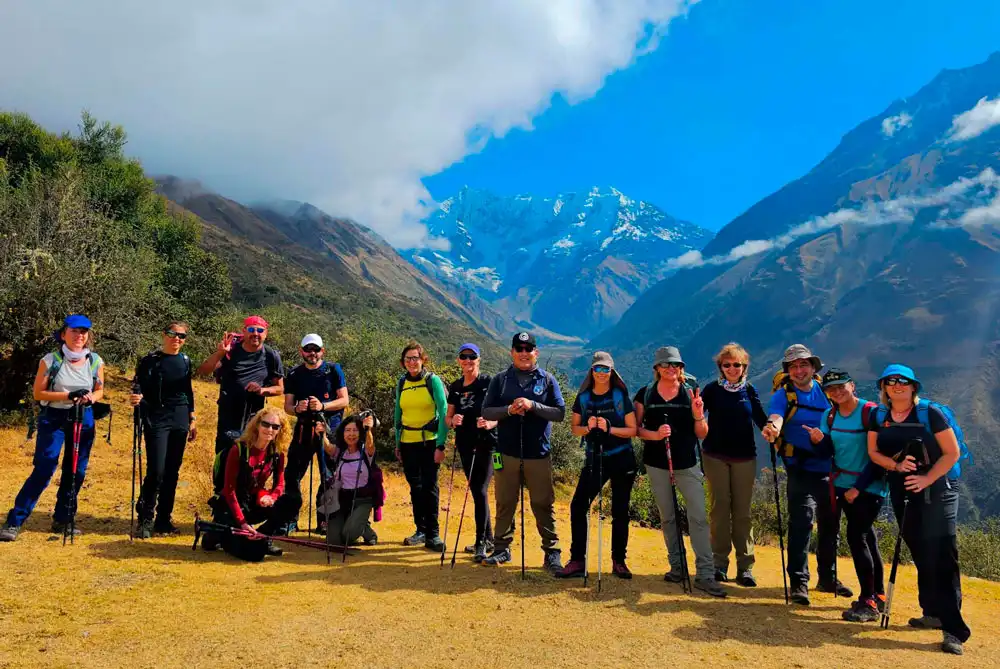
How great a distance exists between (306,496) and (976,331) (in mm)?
247656

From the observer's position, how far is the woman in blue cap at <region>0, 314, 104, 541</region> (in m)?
6.36

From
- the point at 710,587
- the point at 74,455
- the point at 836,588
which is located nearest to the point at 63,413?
the point at 74,455

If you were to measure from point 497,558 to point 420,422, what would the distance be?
1.90 metres

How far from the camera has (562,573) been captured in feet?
20.7

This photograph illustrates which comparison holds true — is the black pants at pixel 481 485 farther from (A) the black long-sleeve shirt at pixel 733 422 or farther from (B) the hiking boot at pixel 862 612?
(B) the hiking boot at pixel 862 612

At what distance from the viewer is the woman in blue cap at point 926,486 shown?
4.91 meters

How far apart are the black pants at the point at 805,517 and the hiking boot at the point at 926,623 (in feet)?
3.15

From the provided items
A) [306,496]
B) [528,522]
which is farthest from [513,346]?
[306,496]

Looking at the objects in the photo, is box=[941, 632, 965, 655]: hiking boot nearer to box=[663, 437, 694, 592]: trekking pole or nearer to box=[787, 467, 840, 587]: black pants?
box=[787, 467, 840, 587]: black pants

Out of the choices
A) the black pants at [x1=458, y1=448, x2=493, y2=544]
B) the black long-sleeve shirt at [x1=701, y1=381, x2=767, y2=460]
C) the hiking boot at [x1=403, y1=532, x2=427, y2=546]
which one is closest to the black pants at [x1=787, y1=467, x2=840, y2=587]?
the black long-sleeve shirt at [x1=701, y1=381, x2=767, y2=460]

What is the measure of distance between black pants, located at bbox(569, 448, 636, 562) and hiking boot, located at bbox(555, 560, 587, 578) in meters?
0.06

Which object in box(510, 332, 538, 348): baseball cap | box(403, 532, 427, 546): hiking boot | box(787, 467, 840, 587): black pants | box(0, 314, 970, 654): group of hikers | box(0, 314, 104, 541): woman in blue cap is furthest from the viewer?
box(403, 532, 427, 546): hiking boot

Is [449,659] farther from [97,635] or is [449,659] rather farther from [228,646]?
[97,635]

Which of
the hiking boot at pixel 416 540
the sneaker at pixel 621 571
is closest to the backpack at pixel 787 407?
the sneaker at pixel 621 571
